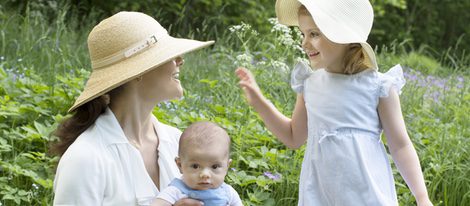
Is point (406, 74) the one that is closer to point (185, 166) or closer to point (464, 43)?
point (185, 166)

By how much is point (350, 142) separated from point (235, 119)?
1.89 m

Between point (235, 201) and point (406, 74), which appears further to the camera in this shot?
point (406, 74)

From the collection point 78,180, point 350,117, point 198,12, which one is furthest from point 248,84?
point 198,12

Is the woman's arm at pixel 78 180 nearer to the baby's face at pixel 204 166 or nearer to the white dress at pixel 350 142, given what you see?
the baby's face at pixel 204 166

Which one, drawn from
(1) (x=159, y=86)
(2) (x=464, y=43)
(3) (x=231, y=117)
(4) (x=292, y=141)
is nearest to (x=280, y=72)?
(3) (x=231, y=117)

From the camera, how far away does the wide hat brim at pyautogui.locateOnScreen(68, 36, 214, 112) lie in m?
2.84

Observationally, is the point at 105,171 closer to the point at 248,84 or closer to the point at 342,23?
the point at 248,84

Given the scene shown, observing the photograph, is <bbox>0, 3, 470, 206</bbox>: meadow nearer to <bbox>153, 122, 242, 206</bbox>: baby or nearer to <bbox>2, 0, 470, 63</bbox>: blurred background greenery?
<bbox>2, 0, 470, 63</bbox>: blurred background greenery

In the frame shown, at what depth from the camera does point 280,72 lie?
5.56 metres

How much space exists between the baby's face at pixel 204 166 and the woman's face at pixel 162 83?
10.0 inches

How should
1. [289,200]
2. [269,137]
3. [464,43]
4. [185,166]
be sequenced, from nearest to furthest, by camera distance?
[185,166], [289,200], [269,137], [464,43]

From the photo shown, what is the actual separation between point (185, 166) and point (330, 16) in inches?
29.3

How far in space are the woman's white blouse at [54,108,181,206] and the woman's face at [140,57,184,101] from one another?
0.15m

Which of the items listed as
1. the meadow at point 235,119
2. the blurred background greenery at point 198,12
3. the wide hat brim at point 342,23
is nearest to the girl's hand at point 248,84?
the wide hat brim at point 342,23
